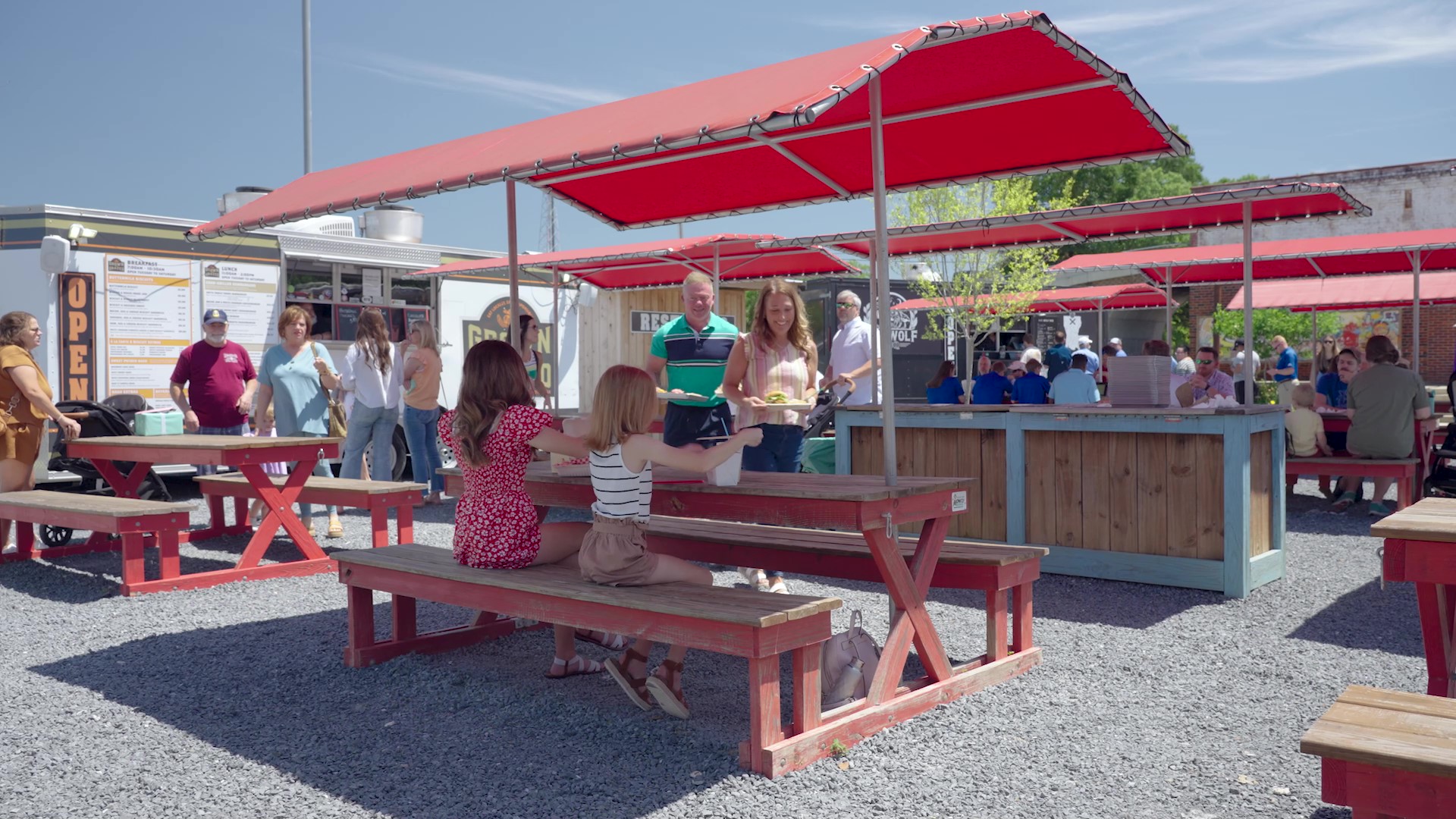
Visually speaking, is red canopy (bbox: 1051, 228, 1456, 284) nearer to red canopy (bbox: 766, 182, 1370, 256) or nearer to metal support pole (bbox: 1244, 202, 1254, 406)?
red canopy (bbox: 766, 182, 1370, 256)

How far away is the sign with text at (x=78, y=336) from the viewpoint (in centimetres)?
891

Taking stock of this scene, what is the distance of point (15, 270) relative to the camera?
29.2 feet

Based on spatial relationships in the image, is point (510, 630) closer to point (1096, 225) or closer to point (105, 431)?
point (105, 431)

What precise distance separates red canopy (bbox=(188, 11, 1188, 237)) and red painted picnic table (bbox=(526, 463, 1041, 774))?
1240 mm

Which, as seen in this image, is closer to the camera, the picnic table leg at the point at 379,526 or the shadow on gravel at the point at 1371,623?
the shadow on gravel at the point at 1371,623

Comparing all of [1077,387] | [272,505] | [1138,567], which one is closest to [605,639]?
[272,505]

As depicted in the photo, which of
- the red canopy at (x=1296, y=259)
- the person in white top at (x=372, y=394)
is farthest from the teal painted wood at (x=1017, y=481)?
the red canopy at (x=1296, y=259)

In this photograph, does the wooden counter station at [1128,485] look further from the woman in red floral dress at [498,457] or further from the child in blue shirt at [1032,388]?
the woman in red floral dress at [498,457]

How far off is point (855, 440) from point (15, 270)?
691 cm

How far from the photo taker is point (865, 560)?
4344mm

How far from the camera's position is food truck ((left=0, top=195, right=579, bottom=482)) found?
29.2 feet

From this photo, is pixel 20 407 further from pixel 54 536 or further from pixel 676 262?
pixel 676 262

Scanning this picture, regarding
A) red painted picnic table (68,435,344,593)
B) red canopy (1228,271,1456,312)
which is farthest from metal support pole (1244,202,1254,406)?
red canopy (1228,271,1456,312)

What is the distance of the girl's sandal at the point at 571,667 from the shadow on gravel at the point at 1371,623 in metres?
3.19
